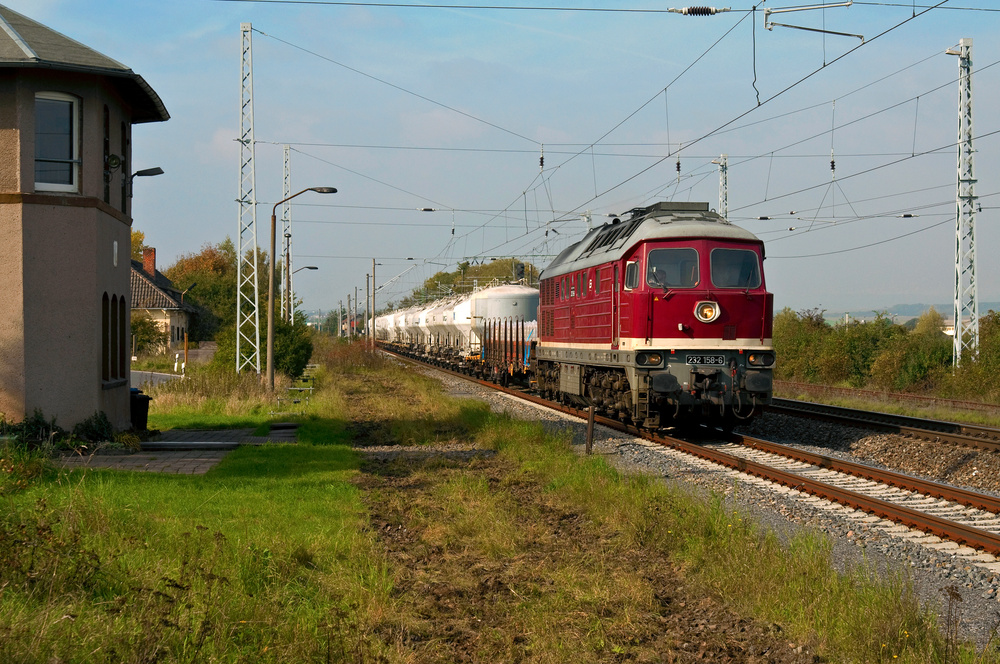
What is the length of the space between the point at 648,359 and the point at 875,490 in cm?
504

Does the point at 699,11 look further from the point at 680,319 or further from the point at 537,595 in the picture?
the point at 537,595

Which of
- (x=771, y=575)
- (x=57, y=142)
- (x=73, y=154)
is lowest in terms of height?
(x=771, y=575)

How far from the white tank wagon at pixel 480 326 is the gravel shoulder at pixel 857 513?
10.8m

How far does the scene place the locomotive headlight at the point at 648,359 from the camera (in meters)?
16.1

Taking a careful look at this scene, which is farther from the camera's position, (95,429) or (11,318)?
(95,429)

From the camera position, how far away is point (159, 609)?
18.8 ft

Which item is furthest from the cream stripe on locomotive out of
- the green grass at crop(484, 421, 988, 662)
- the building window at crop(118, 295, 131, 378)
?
the building window at crop(118, 295, 131, 378)

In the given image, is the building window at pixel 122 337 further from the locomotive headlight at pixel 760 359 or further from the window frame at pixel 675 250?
the locomotive headlight at pixel 760 359

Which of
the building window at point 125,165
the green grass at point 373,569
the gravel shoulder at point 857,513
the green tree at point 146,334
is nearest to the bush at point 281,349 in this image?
the gravel shoulder at point 857,513

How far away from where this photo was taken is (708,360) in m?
16.0

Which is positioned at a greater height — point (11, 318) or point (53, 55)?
point (53, 55)

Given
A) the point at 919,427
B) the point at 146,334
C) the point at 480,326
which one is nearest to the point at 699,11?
the point at 919,427

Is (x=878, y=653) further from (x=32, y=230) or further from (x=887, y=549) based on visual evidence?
(x=32, y=230)

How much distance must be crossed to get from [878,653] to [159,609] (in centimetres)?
452
